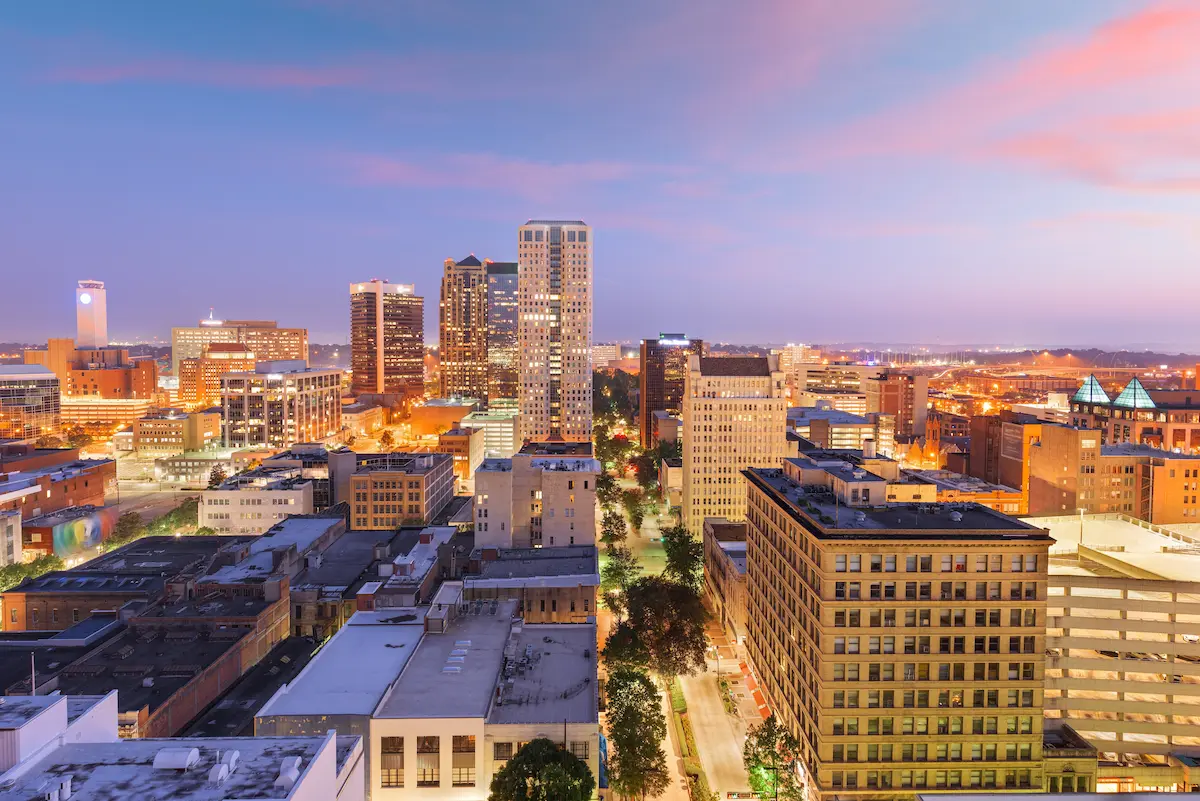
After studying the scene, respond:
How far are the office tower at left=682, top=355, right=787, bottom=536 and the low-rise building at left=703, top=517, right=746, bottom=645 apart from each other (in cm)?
1054

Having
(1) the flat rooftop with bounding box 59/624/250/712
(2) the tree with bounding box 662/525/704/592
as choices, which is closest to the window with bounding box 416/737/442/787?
(1) the flat rooftop with bounding box 59/624/250/712

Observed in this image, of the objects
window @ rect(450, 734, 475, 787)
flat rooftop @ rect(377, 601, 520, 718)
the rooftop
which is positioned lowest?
window @ rect(450, 734, 475, 787)

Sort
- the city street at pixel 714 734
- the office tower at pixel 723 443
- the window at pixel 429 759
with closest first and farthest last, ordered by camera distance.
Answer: the window at pixel 429 759 → the city street at pixel 714 734 → the office tower at pixel 723 443

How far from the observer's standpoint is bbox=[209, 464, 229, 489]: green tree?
14662 cm

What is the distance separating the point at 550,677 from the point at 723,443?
77764 mm

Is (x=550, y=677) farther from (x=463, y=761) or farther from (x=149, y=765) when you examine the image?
(x=149, y=765)

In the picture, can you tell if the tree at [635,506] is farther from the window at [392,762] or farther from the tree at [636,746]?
the window at [392,762]

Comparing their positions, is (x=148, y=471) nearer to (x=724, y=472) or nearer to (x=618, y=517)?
(x=618, y=517)

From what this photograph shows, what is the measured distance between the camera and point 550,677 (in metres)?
53.9

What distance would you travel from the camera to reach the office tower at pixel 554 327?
637 ft

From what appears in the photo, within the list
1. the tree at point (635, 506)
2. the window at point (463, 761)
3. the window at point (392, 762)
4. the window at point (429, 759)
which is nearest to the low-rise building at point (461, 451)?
the tree at point (635, 506)

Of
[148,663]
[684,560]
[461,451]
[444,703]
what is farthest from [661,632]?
[461,451]

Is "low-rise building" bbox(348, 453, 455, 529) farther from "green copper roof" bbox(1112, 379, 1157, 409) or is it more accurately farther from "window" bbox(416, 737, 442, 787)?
"green copper roof" bbox(1112, 379, 1157, 409)

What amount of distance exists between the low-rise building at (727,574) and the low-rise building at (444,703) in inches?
1071
